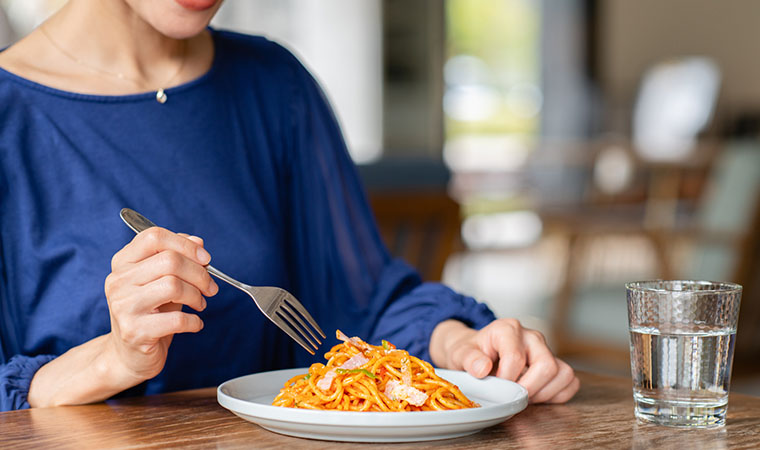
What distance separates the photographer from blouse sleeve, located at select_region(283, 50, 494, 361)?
1209 millimetres

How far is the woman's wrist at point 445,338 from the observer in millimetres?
995

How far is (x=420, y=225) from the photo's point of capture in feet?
7.55

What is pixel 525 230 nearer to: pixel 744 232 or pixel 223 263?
pixel 744 232

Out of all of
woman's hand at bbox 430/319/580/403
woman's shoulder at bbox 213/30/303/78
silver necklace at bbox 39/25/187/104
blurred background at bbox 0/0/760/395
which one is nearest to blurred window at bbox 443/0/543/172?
blurred background at bbox 0/0/760/395

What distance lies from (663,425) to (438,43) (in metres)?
6.90

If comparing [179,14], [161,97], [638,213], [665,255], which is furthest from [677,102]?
[179,14]

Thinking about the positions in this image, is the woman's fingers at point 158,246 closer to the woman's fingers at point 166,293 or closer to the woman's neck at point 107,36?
the woman's fingers at point 166,293

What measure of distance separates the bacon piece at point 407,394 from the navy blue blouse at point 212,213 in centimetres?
32

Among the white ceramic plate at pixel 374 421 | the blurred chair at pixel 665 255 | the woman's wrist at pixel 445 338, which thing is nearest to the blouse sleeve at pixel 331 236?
the woman's wrist at pixel 445 338

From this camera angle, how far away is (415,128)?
7562mm

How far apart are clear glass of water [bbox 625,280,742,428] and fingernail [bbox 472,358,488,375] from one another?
0.47 feet

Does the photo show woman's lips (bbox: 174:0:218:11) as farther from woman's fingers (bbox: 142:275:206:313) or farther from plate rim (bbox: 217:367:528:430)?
plate rim (bbox: 217:367:528:430)

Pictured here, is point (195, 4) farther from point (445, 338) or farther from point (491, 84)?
point (491, 84)

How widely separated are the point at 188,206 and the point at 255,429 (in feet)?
1.49
